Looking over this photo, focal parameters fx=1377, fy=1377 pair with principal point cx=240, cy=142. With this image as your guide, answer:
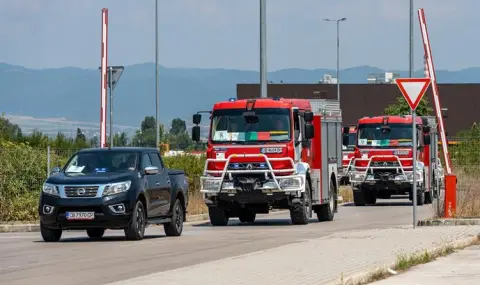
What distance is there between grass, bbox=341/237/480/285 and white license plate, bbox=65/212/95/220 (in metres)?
7.28

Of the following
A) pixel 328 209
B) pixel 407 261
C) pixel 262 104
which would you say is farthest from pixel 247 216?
pixel 407 261

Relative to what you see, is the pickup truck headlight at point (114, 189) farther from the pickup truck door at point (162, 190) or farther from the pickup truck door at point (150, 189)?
the pickup truck door at point (162, 190)

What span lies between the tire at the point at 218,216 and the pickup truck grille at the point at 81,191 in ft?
26.5

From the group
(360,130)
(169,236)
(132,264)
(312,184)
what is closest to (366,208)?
(360,130)

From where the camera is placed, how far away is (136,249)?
24.1m

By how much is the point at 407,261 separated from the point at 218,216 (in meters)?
15.4

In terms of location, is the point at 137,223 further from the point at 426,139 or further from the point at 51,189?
the point at 426,139

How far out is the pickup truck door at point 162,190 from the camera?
27781 millimetres

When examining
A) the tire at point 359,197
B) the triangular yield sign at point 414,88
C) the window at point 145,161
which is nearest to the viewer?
the window at point 145,161

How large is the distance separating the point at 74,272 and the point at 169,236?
9615mm

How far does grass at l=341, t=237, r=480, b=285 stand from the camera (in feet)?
56.5

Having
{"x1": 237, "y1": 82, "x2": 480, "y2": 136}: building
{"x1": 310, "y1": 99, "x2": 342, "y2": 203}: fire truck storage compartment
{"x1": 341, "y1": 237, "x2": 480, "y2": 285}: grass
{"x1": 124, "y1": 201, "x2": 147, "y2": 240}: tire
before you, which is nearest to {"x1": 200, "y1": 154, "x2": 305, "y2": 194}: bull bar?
{"x1": 310, "y1": 99, "x2": 342, "y2": 203}: fire truck storage compartment

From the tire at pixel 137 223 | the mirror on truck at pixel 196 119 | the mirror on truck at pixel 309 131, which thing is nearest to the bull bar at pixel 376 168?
the mirror on truck at pixel 196 119

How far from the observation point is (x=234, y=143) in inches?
1302
